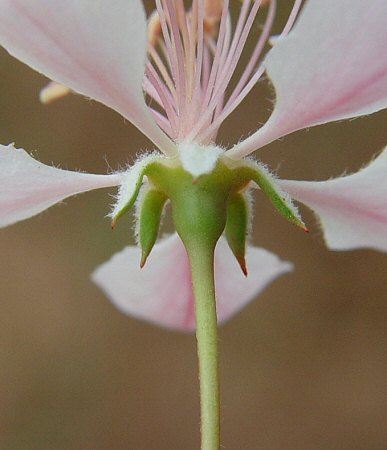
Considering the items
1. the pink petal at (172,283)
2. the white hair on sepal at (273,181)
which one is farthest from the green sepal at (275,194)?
the pink petal at (172,283)

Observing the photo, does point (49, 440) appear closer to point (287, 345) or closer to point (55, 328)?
point (55, 328)

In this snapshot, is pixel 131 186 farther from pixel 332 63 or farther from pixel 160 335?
pixel 160 335

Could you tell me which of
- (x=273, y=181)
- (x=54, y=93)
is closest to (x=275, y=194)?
(x=273, y=181)

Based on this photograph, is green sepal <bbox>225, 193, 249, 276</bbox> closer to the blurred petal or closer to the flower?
the flower

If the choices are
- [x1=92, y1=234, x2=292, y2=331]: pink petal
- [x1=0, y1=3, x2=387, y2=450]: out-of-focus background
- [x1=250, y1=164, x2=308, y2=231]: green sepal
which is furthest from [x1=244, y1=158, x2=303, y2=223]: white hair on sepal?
[x1=0, y1=3, x2=387, y2=450]: out-of-focus background

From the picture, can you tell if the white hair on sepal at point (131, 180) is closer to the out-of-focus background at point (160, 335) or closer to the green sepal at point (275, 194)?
the green sepal at point (275, 194)
